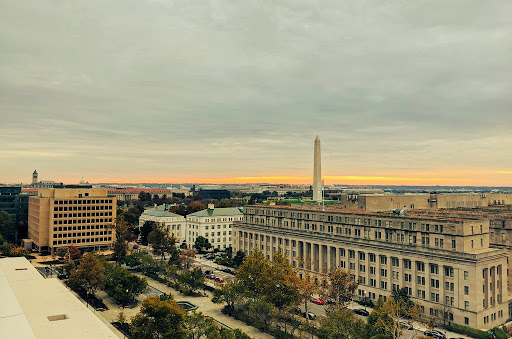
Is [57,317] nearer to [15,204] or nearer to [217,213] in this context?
[217,213]

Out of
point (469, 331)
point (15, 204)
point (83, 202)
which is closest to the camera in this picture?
point (469, 331)

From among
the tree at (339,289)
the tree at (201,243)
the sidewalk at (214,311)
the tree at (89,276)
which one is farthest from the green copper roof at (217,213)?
the tree at (339,289)

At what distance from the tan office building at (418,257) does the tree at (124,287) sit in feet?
134

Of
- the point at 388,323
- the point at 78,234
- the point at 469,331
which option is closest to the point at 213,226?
the point at 78,234

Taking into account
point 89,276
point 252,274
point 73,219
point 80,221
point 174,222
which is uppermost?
point 73,219

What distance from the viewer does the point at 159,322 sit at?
61844 mm

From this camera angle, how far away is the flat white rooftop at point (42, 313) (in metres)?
52.0

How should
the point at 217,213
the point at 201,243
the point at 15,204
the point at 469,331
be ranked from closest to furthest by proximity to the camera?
A: the point at 469,331 → the point at 201,243 → the point at 217,213 → the point at 15,204

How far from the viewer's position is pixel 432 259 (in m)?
83.9

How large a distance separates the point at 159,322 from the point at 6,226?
14348cm

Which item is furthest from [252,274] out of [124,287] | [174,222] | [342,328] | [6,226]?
[6,226]

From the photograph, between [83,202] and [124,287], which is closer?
[124,287]

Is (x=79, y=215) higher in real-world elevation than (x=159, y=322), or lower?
higher

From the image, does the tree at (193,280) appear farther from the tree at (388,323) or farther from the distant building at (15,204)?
the distant building at (15,204)
